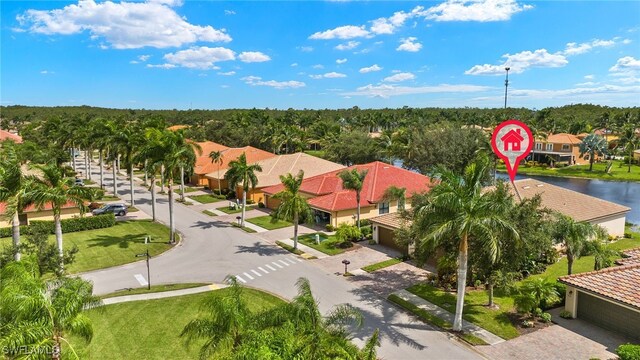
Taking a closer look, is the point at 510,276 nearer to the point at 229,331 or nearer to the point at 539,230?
the point at 539,230

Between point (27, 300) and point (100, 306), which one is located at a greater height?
point (27, 300)

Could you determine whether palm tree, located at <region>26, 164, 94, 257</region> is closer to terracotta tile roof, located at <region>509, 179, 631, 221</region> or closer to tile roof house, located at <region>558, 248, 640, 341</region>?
tile roof house, located at <region>558, 248, 640, 341</region>

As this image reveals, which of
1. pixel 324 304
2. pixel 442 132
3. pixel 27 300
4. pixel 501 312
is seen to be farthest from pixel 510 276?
pixel 442 132

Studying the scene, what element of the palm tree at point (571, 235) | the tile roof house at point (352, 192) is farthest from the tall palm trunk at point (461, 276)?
the tile roof house at point (352, 192)

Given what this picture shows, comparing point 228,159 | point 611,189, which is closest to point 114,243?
point 228,159

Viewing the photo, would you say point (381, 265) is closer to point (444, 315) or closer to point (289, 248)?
point (289, 248)

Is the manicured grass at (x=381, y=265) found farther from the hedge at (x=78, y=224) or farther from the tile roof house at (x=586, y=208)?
the hedge at (x=78, y=224)

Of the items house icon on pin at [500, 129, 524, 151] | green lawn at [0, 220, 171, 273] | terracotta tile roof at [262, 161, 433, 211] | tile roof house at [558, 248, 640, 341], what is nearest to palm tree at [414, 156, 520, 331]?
tile roof house at [558, 248, 640, 341]

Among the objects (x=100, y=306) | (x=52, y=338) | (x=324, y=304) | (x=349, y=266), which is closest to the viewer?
(x=52, y=338)
